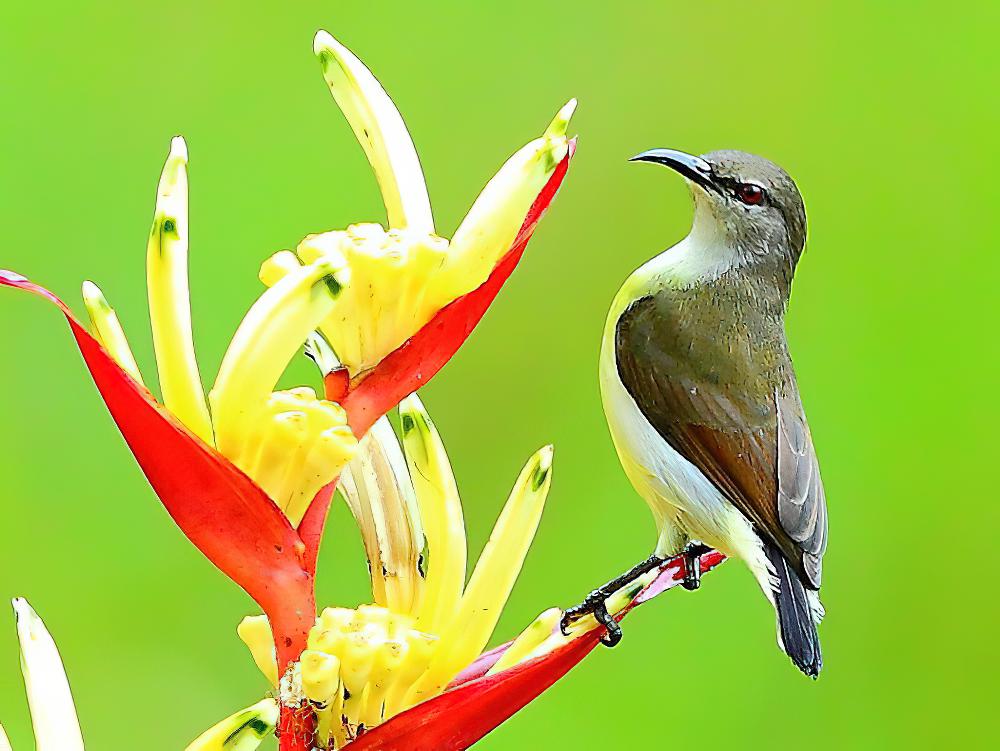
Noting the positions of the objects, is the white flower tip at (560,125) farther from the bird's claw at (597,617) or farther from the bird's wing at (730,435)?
the bird's wing at (730,435)

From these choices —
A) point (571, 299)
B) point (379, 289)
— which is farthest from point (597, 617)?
point (571, 299)

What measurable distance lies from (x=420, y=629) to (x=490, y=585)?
4cm

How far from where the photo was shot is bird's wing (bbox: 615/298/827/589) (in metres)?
1.14

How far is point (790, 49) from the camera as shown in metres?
2.21

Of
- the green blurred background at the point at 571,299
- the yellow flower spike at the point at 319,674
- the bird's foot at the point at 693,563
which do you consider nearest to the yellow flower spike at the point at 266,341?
the yellow flower spike at the point at 319,674

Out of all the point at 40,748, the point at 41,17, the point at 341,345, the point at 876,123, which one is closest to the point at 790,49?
the point at 876,123

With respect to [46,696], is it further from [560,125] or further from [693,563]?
[693,563]

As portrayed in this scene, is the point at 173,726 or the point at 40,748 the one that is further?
the point at 173,726

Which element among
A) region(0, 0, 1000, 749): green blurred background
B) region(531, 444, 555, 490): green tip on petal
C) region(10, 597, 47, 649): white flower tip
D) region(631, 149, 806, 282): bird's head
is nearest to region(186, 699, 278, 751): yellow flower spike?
region(10, 597, 47, 649): white flower tip

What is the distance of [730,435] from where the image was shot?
118 centimetres

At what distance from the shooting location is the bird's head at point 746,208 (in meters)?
1.18

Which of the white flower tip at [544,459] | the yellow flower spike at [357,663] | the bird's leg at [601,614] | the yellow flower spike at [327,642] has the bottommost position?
the bird's leg at [601,614]

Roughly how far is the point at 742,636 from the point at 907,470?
35 centimetres

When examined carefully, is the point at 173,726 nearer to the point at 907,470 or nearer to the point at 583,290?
the point at 583,290
